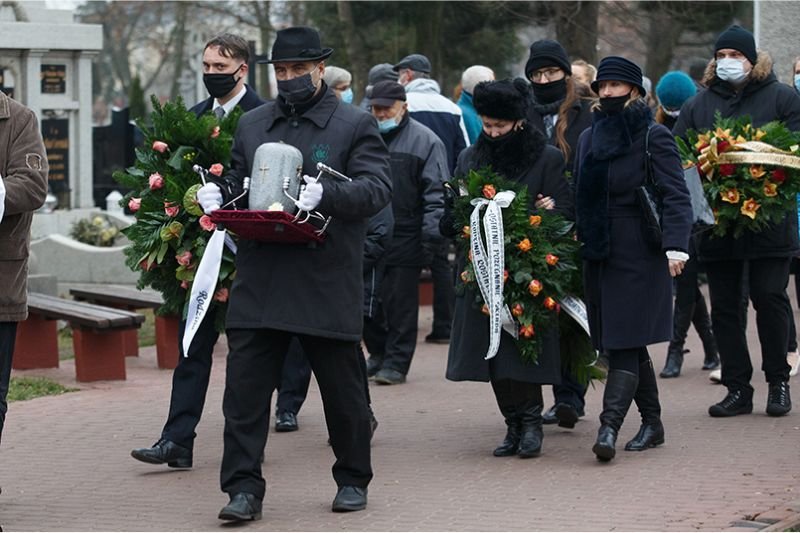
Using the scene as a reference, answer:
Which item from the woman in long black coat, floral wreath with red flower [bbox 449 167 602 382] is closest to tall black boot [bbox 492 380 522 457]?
the woman in long black coat

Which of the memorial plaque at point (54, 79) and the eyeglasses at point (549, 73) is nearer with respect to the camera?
the eyeglasses at point (549, 73)

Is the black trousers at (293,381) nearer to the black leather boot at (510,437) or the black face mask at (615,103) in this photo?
the black leather boot at (510,437)

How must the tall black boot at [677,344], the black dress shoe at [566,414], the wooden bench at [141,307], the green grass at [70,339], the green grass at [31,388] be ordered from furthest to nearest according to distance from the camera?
1. the green grass at [70,339]
2. the wooden bench at [141,307]
3. the tall black boot at [677,344]
4. the green grass at [31,388]
5. the black dress shoe at [566,414]

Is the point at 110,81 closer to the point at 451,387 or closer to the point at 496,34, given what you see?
the point at 496,34

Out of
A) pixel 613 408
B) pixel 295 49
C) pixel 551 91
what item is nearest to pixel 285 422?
pixel 613 408

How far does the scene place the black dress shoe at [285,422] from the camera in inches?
349

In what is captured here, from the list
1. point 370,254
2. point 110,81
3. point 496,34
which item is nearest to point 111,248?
point 370,254

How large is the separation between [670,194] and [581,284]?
751 mm

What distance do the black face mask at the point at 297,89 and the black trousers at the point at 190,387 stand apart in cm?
150

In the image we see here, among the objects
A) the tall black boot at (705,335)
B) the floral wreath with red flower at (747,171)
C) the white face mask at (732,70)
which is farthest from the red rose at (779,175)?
the tall black boot at (705,335)

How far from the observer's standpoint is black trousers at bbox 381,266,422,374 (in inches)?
431

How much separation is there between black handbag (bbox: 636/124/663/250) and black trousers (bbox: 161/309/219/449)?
7.19 ft

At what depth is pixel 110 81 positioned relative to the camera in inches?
2638

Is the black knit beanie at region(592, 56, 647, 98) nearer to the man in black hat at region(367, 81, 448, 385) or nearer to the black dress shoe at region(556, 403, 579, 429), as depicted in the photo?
the black dress shoe at region(556, 403, 579, 429)
